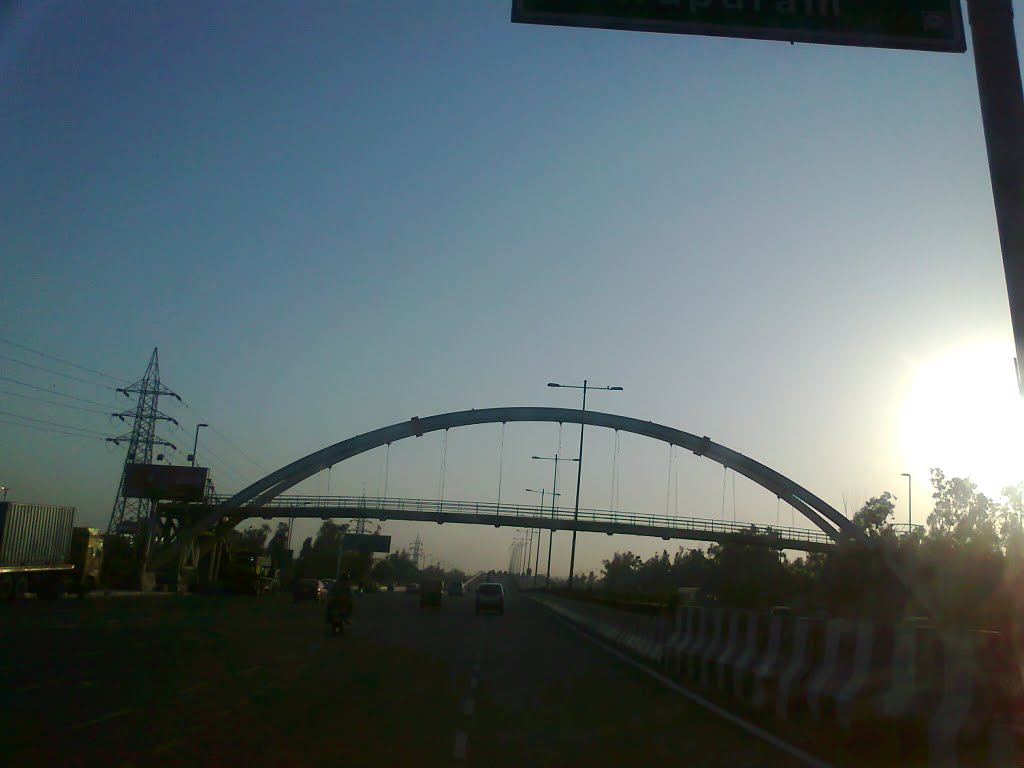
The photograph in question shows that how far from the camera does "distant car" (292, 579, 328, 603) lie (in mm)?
68062

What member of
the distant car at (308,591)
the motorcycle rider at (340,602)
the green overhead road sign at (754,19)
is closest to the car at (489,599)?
the distant car at (308,591)

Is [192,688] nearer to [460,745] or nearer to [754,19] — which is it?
[460,745]

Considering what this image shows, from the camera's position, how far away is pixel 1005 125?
19.5ft

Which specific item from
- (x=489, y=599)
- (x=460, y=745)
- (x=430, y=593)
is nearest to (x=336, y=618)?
(x=460, y=745)

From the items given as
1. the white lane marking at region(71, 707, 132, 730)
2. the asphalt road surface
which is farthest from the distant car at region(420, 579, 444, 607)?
the white lane marking at region(71, 707, 132, 730)

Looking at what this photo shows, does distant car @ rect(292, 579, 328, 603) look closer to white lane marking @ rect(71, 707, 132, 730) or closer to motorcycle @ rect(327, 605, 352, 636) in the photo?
motorcycle @ rect(327, 605, 352, 636)

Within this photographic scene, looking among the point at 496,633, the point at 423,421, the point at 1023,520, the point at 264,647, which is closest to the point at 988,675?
the point at 264,647

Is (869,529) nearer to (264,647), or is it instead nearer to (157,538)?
(157,538)

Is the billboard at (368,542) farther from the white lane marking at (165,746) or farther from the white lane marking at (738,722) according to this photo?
the white lane marking at (165,746)

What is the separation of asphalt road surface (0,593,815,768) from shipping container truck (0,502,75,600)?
21.7 metres

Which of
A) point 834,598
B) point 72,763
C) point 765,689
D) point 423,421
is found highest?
point 423,421

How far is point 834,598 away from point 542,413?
35498 millimetres

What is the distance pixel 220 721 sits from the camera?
1167cm

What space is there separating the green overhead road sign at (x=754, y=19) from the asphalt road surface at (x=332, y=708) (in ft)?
22.7
